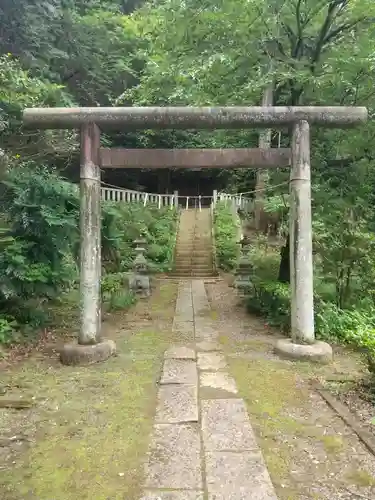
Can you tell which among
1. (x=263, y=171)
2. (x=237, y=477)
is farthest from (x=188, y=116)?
(x=263, y=171)

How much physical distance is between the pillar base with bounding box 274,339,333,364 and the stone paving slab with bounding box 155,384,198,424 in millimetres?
1796

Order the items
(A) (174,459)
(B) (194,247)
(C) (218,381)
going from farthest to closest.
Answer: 1. (B) (194,247)
2. (C) (218,381)
3. (A) (174,459)

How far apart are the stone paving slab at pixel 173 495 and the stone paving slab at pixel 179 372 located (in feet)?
7.21

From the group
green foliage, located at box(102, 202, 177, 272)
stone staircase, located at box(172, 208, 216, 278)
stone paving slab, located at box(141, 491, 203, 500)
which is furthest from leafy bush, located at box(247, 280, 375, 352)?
stone staircase, located at box(172, 208, 216, 278)

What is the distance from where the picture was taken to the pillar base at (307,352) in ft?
19.2

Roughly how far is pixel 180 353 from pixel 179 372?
88 centimetres

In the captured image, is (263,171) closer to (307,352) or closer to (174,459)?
(307,352)

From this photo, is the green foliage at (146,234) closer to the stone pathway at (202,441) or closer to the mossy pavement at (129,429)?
the mossy pavement at (129,429)

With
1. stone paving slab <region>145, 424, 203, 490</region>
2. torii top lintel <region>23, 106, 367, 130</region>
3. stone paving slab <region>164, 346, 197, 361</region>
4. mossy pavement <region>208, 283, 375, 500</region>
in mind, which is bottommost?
mossy pavement <region>208, 283, 375, 500</region>

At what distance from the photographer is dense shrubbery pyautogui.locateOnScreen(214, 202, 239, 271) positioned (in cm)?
1683

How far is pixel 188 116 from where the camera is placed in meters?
6.22

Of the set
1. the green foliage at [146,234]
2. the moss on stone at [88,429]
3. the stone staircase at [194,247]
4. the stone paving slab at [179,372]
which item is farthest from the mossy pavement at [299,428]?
the stone staircase at [194,247]

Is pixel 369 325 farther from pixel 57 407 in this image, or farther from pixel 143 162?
pixel 57 407

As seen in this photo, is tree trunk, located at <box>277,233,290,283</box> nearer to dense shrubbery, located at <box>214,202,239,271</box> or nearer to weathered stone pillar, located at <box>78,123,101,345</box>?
weathered stone pillar, located at <box>78,123,101,345</box>
